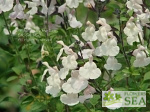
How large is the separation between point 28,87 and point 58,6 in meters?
0.61

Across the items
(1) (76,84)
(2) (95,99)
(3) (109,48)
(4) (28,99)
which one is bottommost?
(4) (28,99)

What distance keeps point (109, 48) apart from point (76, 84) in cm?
22

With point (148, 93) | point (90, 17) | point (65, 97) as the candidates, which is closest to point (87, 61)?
point (65, 97)

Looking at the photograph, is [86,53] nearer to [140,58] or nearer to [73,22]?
[140,58]

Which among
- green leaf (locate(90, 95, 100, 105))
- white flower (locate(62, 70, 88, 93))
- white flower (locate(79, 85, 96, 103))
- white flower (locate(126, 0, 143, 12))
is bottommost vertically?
green leaf (locate(90, 95, 100, 105))

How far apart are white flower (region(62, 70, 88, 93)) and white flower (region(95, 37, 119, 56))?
16 cm

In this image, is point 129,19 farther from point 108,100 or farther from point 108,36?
point 108,100

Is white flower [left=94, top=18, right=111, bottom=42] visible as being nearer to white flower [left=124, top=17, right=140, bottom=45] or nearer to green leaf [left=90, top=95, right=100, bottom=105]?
white flower [left=124, top=17, right=140, bottom=45]

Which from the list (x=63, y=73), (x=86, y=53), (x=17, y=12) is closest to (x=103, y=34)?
(x=86, y=53)

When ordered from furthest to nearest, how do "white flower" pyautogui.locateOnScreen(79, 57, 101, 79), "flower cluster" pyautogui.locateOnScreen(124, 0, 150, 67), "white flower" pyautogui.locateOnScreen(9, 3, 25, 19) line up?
"white flower" pyautogui.locateOnScreen(9, 3, 25, 19) → "flower cluster" pyautogui.locateOnScreen(124, 0, 150, 67) → "white flower" pyautogui.locateOnScreen(79, 57, 101, 79)

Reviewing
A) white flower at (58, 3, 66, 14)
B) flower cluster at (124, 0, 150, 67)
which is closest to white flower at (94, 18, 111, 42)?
flower cluster at (124, 0, 150, 67)

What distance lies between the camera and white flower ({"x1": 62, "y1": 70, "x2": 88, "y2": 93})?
5.64 ft

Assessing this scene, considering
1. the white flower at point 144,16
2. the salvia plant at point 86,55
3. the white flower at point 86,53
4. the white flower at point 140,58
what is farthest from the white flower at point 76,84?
the white flower at point 144,16

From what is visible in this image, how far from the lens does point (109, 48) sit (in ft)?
5.83
